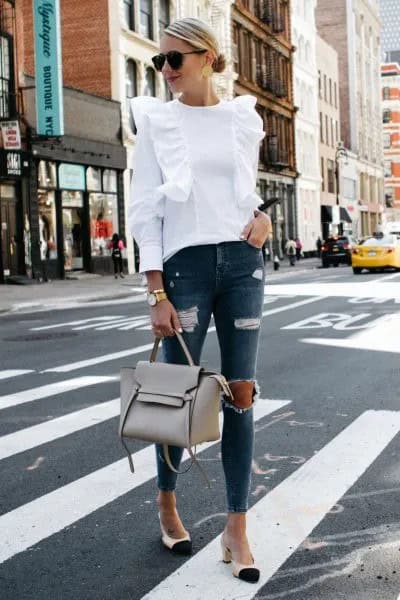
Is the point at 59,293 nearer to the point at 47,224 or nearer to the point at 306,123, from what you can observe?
the point at 47,224

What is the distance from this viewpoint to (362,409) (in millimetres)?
7379

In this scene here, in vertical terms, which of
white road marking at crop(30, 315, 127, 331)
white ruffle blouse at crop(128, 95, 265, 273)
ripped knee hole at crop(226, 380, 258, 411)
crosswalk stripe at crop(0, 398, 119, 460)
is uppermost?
white ruffle blouse at crop(128, 95, 265, 273)

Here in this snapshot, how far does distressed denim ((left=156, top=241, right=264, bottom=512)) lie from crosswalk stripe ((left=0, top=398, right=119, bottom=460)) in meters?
2.49

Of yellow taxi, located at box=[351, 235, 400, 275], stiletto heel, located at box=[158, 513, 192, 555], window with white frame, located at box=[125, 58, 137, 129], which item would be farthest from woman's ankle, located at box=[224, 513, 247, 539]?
window with white frame, located at box=[125, 58, 137, 129]

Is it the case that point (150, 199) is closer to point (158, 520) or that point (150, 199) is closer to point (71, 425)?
point (158, 520)

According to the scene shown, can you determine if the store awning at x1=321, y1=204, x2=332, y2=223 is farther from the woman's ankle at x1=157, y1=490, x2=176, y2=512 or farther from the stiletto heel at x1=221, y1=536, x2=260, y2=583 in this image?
the stiletto heel at x1=221, y1=536, x2=260, y2=583

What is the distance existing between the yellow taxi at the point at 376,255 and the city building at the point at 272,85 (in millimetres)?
19778

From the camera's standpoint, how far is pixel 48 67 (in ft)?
101

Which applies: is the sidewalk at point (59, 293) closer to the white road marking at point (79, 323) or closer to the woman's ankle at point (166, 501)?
the white road marking at point (79, 323)

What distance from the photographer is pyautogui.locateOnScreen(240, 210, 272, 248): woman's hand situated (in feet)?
12.4

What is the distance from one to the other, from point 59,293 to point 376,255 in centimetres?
1438

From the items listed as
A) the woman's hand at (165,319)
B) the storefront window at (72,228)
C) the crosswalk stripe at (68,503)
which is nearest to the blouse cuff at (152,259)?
the woman's hand at (165,319)

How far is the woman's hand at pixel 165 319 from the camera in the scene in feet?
12.1

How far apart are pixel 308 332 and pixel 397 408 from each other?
6129 mm
